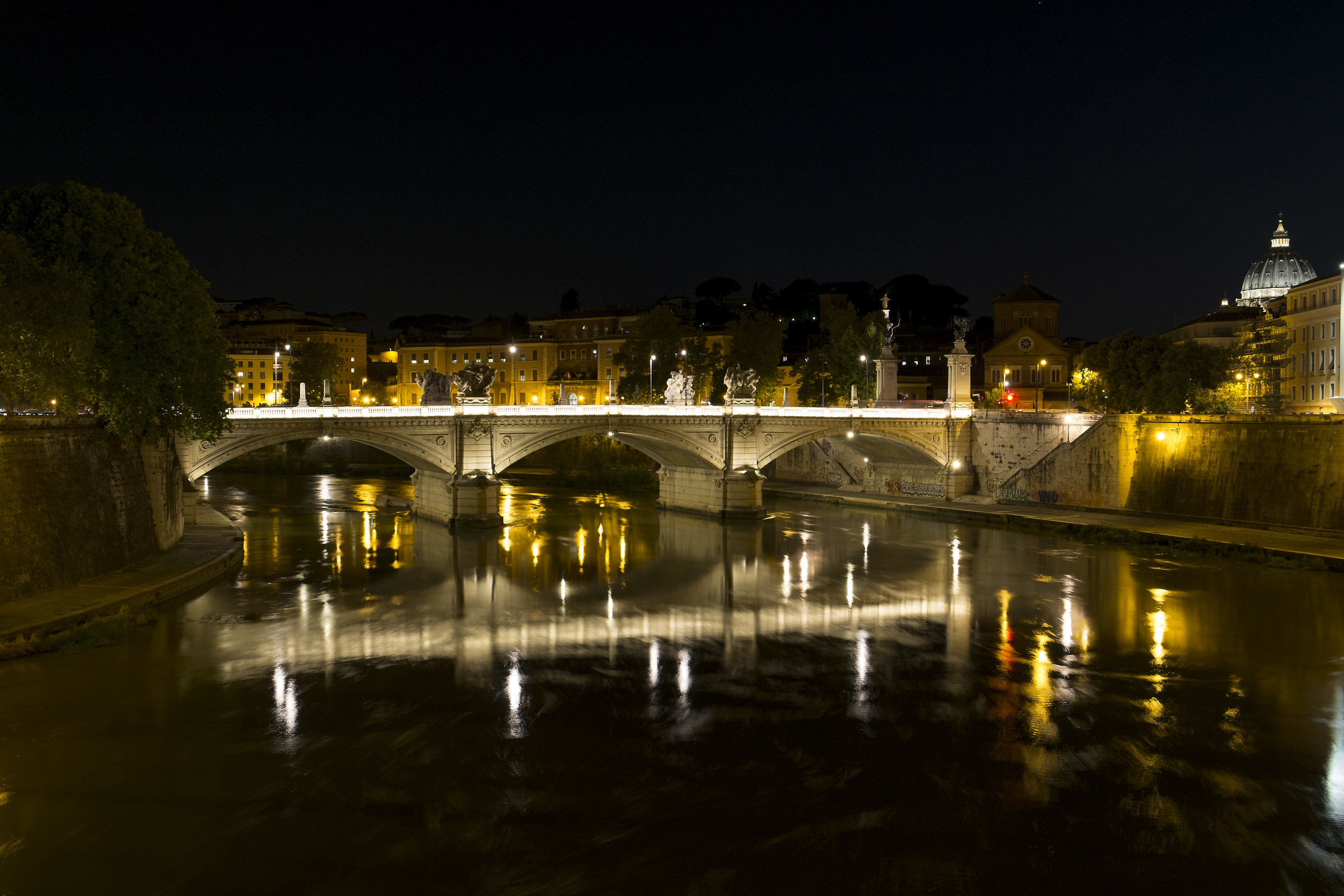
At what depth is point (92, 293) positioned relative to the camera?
21.3 m

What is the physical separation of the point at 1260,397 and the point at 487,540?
31.4 m

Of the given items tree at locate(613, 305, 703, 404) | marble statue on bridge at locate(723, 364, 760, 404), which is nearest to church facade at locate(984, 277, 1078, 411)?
tree at locate(613, 305, 703, 404)

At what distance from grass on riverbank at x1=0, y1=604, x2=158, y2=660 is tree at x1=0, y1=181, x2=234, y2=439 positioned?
6.30 meters

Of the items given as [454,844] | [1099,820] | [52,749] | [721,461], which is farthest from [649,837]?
[721,461]

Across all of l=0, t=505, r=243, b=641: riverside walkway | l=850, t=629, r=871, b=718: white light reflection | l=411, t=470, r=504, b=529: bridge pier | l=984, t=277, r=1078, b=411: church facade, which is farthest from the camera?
l=984, t=277, r=1078, b=411: church facade

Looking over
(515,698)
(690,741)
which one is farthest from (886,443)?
(690,741)

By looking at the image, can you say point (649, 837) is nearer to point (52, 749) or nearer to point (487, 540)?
point (52, 749)

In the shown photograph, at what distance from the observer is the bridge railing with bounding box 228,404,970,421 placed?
102 ft

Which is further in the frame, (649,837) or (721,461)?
(721,461)

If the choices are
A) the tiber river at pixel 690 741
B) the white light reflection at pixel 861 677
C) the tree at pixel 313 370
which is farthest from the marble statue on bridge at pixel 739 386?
the tree at pixel 313 370

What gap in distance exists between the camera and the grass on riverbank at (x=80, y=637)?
603 inches

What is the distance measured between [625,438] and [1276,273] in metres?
64.1

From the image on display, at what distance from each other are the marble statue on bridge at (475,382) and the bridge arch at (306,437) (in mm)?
1767

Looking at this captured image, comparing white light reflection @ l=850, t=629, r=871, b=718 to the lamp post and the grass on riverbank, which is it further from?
the lamp post
